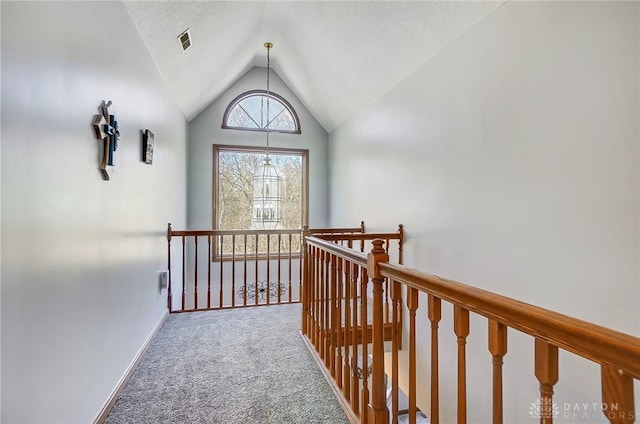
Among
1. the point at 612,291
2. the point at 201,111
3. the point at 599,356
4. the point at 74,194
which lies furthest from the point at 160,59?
the point at 612,291

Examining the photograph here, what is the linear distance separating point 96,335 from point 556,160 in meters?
2.66

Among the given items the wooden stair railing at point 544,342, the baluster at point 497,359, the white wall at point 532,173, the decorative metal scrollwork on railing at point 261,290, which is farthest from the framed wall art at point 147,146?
the decorative metal scrollwork on railing at point 261,290

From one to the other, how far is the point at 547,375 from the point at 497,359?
0.13 metres

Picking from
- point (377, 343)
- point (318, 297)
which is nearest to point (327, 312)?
point (318, 297)

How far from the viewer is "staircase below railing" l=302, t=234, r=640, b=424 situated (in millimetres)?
576

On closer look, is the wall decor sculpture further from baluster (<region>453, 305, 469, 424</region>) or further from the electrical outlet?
baluster (<region>453, 305, 469, 424</region>)

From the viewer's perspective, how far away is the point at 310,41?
372 centimetres

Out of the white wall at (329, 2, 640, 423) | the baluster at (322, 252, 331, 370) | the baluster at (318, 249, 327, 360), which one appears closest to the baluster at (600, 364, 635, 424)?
the white wall at (329, 2, 640, 423)

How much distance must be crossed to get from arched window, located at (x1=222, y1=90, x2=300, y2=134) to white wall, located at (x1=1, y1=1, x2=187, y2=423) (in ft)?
9.09

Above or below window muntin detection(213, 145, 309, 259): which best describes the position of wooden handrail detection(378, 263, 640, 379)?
below

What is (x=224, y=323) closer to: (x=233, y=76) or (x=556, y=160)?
(x=556, y=160)

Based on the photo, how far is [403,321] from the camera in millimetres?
3316

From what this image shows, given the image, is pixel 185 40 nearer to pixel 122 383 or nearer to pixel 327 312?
pixel 327 312

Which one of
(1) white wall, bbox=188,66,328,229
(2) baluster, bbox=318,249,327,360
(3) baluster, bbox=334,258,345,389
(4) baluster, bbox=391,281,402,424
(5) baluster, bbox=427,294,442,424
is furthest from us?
(1) white wall, bbox=188,66,328,229
